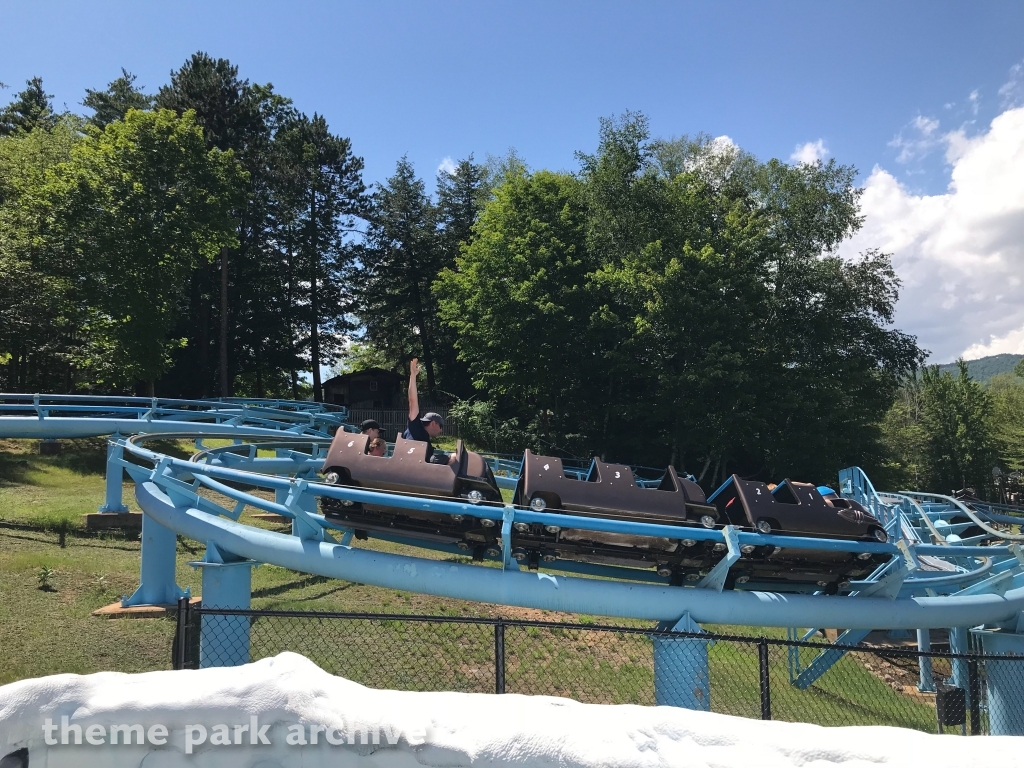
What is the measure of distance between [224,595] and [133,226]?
2295cm

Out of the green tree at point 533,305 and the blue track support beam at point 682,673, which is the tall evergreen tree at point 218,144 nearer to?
the green tree at point 533,305

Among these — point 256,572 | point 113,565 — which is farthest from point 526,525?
point 113,565

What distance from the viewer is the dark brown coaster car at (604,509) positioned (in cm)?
629

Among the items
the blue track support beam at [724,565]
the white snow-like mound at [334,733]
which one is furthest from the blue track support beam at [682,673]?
the white snow-like mound at [334,733]

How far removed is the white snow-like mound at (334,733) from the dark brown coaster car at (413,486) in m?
2.90

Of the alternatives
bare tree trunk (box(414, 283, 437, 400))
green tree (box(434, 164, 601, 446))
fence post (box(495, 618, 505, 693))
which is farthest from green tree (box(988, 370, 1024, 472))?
fence post (box(495, 618, 505, 693))

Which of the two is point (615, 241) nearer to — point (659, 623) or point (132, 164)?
point (132, 164)

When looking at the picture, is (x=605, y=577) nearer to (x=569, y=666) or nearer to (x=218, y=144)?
(x=569, y=666)

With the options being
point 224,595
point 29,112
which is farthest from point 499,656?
point 29,112

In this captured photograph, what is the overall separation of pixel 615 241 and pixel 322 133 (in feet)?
65.9

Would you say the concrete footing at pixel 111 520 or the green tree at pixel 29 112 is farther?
the green tree at pixel 29 112

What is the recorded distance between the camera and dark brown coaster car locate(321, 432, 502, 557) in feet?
21.2

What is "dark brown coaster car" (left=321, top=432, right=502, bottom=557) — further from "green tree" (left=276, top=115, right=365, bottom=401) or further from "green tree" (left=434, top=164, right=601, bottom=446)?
"green tree" (left=276, top=115, right=365, bottom=401)

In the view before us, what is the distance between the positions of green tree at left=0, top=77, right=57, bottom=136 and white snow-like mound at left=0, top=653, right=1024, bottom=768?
49.6m
